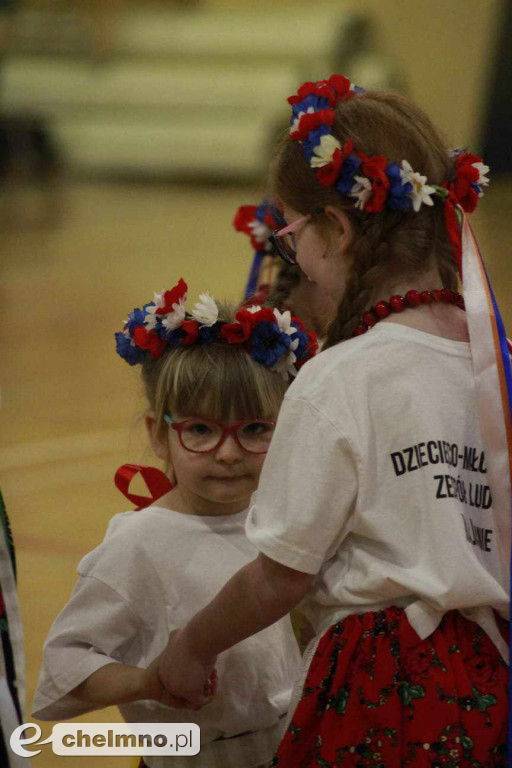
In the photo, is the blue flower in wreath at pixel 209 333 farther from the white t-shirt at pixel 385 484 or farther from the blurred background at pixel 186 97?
the blurred background at pixel 186 97

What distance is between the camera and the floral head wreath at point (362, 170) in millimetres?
1841

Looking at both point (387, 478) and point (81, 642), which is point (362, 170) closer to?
point (387, 478)

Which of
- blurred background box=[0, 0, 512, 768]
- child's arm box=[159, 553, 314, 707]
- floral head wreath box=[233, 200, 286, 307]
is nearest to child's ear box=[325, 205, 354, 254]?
child's arm box=[159, 553, 314, 707]

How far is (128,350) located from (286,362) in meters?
0.32

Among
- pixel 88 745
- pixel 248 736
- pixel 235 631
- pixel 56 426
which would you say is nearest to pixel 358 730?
pixel 235 631

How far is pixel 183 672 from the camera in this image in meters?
1.96

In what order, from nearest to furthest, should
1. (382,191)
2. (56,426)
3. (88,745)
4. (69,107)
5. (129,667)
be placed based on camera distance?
1. (382,191)
2. (129,667)
3. (88,745)
4. (56,426)
5. (69,107)

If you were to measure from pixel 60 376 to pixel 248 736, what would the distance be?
4678mm

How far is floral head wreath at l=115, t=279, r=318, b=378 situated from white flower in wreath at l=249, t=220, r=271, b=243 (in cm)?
124

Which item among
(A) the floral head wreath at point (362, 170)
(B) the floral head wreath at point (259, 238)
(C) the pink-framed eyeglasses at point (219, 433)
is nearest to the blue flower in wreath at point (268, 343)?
(C) the pink-framed eyeglasses at point (219, 433)

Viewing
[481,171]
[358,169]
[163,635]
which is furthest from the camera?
[163,635]

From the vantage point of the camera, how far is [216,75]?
50.4ft

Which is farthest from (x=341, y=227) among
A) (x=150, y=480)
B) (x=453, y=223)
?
(x=150, y=480)

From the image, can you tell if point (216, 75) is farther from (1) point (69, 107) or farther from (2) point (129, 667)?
(2) point (129, 667)
